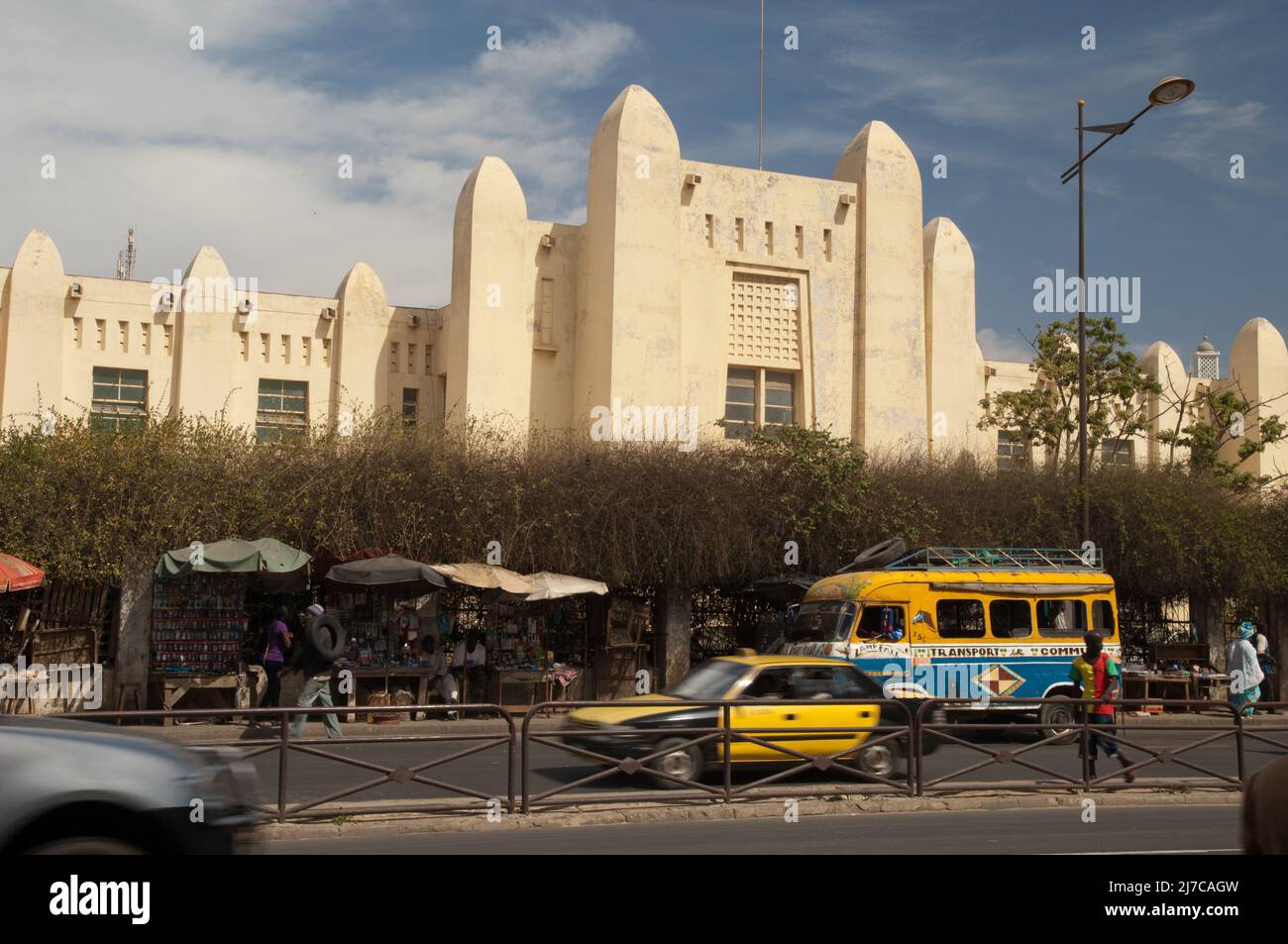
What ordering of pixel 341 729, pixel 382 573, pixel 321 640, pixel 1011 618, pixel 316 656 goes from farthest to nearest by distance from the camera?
pixel 382 573 → pixel 1011 618 → pixel 341 729 → pixel 321 640 → pixel 316 656

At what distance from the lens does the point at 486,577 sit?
23297 mm

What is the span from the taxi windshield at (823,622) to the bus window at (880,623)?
19 centimetres

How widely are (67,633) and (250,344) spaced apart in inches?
470

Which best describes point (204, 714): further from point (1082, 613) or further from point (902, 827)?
point (1082, 613)

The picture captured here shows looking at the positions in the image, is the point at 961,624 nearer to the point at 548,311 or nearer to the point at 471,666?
the point at 471,666

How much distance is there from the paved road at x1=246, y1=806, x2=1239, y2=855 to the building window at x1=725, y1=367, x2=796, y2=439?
22557 millimetres

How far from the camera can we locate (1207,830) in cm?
1159

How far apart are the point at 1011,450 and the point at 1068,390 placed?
2934 mm

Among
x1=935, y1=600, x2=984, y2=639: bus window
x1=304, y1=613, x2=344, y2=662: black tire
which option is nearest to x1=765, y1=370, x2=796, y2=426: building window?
x1=935, y1=600, x2=984, y2=639: bus window

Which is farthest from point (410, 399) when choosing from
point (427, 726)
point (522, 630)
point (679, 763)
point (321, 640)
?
point (679, 763)

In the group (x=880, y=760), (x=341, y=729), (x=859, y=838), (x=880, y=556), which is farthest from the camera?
(x=880, y=556)

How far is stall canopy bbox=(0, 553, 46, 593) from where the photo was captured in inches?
741

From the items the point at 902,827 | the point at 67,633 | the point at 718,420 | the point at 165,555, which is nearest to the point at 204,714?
the point at 902,827
